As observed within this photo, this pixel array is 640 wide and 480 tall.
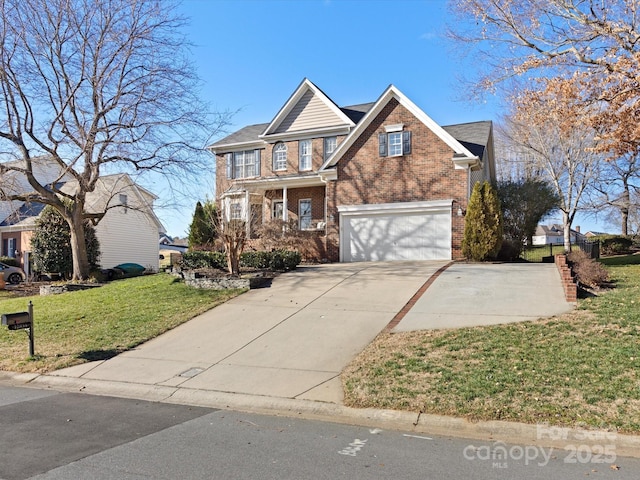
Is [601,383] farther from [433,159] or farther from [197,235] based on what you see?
[197,235]

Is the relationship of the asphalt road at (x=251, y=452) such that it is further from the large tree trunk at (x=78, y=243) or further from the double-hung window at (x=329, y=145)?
the double-hung window at (x=329, y=145)

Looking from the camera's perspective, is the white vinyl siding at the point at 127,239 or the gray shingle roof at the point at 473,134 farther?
the white vinyl siding at the point at 127,239

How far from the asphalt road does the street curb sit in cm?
16

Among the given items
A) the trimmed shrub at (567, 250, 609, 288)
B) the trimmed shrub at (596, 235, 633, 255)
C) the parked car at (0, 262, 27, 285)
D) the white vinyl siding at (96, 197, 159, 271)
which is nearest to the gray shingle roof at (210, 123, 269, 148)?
the white vinyl siding at (96, 197, 159, 271)

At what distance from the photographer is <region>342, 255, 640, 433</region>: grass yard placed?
19.1 feet

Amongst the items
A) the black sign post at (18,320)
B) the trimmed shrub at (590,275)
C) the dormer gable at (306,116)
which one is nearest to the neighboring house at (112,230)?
the dormer gable at (306,116)

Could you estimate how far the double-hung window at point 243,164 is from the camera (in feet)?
90.5

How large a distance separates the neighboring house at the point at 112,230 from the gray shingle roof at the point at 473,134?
1807 centimetres

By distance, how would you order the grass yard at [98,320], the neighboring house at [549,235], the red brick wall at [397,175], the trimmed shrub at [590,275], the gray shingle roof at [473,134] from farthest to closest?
1. the neighboring house at [549,235]
2. the gray shingle roof at [473,134]
3. the red brick wall at [397,175]
4. the trimmed shrub at [590,275]
5. the grass yard at [98,320]

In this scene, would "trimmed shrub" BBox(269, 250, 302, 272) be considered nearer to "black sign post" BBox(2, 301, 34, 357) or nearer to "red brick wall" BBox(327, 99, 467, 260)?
"red brick wall" BBox(327, 99, 467, 260)

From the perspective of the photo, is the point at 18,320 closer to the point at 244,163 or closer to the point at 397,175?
the point at 397,175

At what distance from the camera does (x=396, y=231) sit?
793 inches

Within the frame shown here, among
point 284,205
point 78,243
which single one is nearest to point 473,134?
point 284,205

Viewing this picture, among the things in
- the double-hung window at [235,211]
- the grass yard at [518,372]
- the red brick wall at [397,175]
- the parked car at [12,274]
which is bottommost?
the parked car at [12,274]
